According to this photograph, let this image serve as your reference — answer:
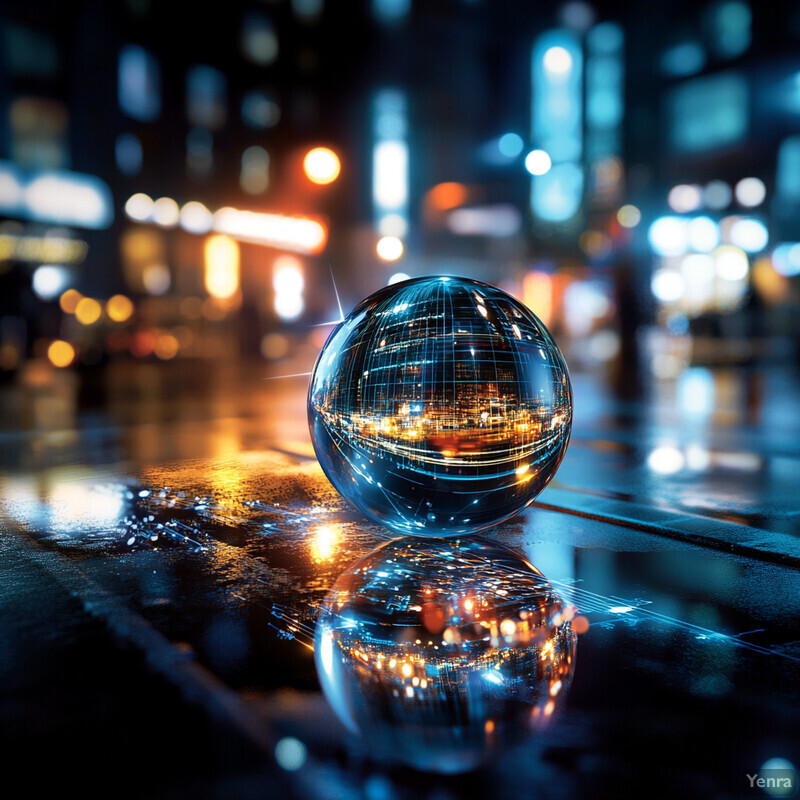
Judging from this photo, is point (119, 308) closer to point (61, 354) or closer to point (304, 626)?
point (61, 354)

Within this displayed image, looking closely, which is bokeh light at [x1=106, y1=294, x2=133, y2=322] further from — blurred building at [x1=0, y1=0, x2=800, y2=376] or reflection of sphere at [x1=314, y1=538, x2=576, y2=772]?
reflection of sphere at [x1=314, y1=538, x2=576, y2=772]

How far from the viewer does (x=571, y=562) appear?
15.9 ft

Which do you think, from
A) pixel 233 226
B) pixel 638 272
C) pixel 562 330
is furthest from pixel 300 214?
pixel 638 272

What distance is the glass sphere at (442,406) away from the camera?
4.28 metres

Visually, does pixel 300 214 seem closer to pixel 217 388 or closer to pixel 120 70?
pixel 120 70

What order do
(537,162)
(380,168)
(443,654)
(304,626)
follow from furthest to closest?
(380,168), (537,162), (304,626), (443,654)

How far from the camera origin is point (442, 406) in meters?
4.24

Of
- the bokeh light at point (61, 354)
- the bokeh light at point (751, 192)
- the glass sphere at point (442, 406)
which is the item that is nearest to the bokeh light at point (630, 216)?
the glass sphere at point (442, 406)

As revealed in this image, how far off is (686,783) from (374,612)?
1.76m

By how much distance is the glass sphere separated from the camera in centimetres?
428

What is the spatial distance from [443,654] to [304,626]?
69 centimetres

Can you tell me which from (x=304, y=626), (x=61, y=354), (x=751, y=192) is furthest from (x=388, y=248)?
(x=304, y=626)

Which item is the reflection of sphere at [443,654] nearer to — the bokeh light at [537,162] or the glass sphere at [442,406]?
the glass sphere at [442,406]

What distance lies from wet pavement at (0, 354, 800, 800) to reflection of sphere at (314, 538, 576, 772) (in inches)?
3.6
